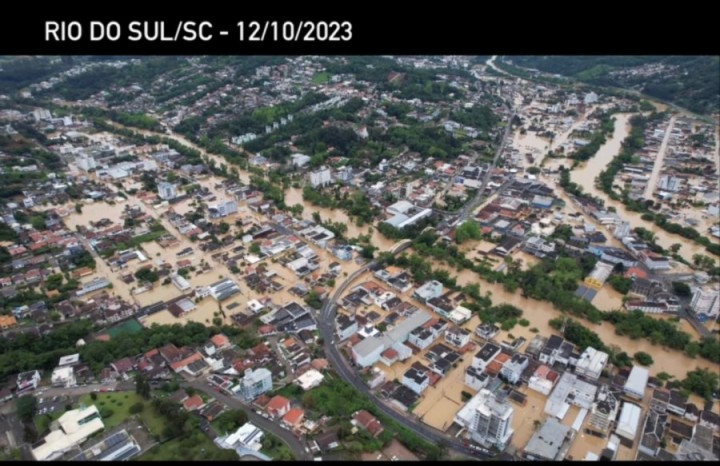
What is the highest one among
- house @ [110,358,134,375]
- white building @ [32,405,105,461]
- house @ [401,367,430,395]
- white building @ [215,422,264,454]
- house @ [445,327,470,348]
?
house @ [445,327,470,348]

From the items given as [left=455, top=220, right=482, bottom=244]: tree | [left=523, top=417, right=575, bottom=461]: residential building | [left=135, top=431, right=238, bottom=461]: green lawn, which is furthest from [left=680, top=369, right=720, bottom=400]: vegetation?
[left=135, top=431, right=238, bottom=461]: green lawn

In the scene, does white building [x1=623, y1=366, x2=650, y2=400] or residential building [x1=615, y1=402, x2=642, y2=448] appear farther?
white building [x1=623, y1=366, x2=650, y2=400]

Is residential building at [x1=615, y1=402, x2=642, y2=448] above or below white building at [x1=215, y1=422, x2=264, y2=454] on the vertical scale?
above

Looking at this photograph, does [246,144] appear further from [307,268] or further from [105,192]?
[307,268]

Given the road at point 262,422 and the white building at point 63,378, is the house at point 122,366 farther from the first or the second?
the road at point 262,422

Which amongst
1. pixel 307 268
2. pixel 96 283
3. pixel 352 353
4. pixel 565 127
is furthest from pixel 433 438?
pixel 565 127

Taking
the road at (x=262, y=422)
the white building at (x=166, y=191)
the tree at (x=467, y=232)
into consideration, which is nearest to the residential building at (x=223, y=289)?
the road at (x=262, y=422)

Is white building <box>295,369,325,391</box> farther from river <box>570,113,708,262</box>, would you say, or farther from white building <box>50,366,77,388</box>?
river <box>570,113,708,262</box>
